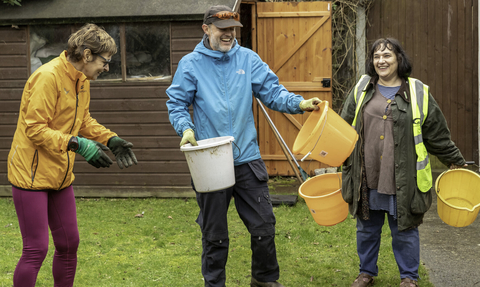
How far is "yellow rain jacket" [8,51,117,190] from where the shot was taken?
279cm

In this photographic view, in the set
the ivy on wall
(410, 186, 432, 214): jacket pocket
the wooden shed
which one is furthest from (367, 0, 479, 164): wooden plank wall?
(410, 186, 432, 214): jacket pocket

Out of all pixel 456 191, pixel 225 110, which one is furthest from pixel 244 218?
pixel 456 191

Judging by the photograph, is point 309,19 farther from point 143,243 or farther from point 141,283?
point 141,283

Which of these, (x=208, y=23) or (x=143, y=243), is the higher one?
(x=208, y=23)

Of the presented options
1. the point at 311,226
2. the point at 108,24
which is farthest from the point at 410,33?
the point at 108,24

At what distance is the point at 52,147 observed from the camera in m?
2.80

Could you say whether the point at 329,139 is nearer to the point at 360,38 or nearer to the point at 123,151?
the point at 123,151

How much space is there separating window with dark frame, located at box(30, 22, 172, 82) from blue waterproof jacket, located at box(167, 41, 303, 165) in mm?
3330

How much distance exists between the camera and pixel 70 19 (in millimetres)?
6504

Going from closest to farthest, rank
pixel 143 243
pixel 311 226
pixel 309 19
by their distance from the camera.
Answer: pixel 143 243
pixel 311 226
pixel 309 19

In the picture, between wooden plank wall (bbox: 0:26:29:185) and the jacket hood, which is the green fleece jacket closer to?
the jacket hood

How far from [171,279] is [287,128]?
12.6 feet

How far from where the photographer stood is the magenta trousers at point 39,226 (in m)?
2.94

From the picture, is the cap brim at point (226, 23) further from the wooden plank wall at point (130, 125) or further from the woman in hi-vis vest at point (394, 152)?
the wooden plank wall at point (130, 125)
